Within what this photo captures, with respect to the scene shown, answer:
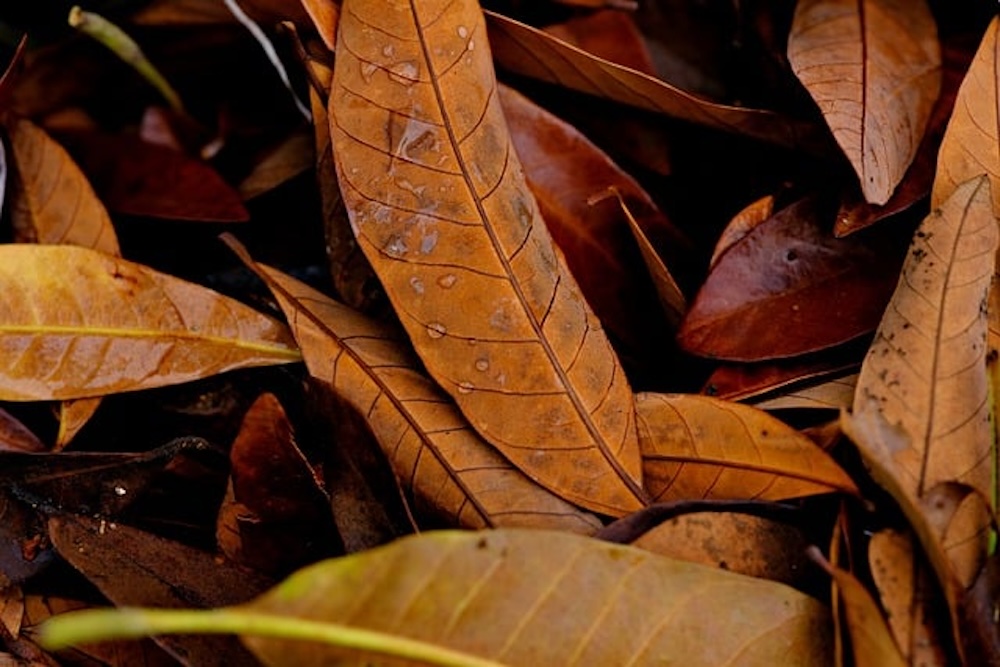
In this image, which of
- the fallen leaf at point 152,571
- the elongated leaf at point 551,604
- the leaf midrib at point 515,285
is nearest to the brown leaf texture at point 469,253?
the leaf midrib at point 515,285

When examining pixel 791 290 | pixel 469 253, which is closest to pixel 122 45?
pixel 469 253

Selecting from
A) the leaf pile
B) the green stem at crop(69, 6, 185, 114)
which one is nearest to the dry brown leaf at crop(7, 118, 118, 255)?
the leaf pile

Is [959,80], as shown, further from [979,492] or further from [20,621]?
[20,621]

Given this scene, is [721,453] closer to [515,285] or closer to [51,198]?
[515,285]

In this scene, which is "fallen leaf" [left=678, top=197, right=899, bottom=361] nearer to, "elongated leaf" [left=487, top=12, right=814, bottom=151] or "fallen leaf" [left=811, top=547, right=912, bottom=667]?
"elongated leaf" [left=487, top=12, right=814, bottom=151]

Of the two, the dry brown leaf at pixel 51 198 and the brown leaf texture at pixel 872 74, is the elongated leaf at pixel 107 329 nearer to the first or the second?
the dry brown leaf at pixel 51 198

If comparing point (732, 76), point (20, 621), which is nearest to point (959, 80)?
point (732, 76)
